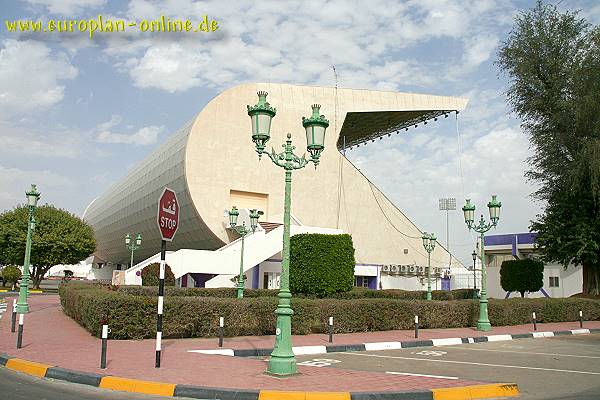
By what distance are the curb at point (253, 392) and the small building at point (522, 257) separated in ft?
116

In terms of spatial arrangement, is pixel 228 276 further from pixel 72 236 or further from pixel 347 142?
pixel 347 142

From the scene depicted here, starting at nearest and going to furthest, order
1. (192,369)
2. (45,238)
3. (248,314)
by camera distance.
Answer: (192,369)
(248,314)
(45,238)

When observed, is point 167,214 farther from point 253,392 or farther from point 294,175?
point 294,175

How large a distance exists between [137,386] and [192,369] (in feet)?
4.75

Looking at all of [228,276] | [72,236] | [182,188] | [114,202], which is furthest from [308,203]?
[114,202]

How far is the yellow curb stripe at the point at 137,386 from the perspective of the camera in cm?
789

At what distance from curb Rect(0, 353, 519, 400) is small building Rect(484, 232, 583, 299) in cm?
3526

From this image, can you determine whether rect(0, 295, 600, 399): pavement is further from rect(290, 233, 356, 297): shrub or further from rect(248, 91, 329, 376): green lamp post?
rect(290, 233, 356, 297): shrub

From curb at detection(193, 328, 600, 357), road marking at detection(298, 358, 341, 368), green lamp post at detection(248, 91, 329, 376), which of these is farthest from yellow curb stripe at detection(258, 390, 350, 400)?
curb at detection(193, 328, 600, 357)

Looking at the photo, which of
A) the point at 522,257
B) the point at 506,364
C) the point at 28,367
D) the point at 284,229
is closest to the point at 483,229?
the point at 506,364

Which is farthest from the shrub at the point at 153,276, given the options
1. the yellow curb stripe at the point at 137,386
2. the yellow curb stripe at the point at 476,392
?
the yellow curb stripe at the point at 476,392

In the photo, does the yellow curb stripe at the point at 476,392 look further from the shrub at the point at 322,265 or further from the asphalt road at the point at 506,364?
the shrub at the point at 322,265

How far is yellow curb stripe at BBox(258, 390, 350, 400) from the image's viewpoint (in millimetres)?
7484

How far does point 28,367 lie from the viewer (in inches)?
372
